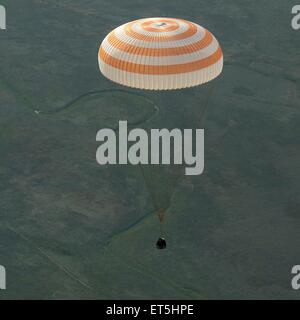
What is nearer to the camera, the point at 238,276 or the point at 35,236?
the point at 238,276

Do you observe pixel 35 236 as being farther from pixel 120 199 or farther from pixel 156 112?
pixel 156 112

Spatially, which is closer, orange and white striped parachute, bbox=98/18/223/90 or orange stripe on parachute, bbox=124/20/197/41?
orange and white striped parachute, bbox=98/18/223/90

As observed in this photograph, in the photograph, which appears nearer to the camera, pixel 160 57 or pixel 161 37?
pixel 160 57

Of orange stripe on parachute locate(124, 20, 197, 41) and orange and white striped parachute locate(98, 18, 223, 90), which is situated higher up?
orange stripe on parachute locate(124, 20, 197, 41)

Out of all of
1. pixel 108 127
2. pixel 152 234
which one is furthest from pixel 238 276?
pixel 108 127

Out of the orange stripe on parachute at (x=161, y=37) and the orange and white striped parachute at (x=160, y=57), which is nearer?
the orange and white striped parachute at (x=160, y=57)

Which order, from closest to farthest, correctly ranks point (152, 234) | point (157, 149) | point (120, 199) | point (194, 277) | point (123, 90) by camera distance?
1. point (194, 277)
2. point (152, 234)
3. point (120, 199)
4. point (157, 149)
5. point (123, 90)

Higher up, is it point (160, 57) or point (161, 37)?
point (161, 37)

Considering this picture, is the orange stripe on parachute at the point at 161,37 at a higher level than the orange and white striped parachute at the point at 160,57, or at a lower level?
higher
